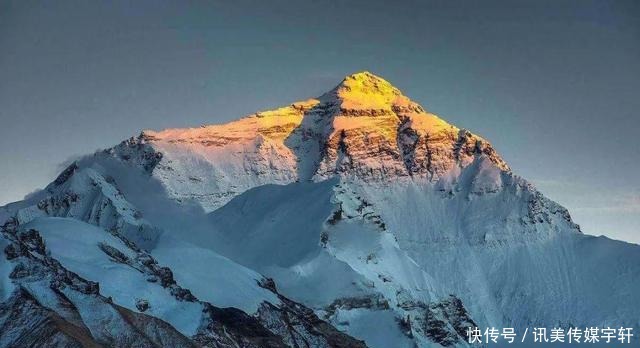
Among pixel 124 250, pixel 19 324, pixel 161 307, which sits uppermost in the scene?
pixel 124 250

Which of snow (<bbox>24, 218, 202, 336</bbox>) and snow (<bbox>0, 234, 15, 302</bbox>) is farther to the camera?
snow (<bbox>24, 218, 202, 336</bbox>)

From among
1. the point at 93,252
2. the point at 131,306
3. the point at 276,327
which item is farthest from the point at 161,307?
the point at 276,327

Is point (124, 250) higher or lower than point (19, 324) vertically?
higher

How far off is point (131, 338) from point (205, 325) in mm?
22605

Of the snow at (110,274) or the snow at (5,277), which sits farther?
the snow at (110,274)

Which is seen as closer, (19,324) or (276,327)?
(19,324)

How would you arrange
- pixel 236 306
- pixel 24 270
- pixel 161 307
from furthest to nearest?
pixel 236 306
pixel 161 307
pixel 24 270

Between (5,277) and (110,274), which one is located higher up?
(110,274)

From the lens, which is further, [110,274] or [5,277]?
[110,274]

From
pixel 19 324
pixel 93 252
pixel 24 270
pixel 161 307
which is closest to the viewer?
pixel 19 324

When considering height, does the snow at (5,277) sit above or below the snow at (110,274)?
below

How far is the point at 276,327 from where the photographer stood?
194 m

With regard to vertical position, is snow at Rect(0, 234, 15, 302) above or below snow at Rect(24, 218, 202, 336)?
below

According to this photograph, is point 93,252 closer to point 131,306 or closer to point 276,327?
point 131,306
